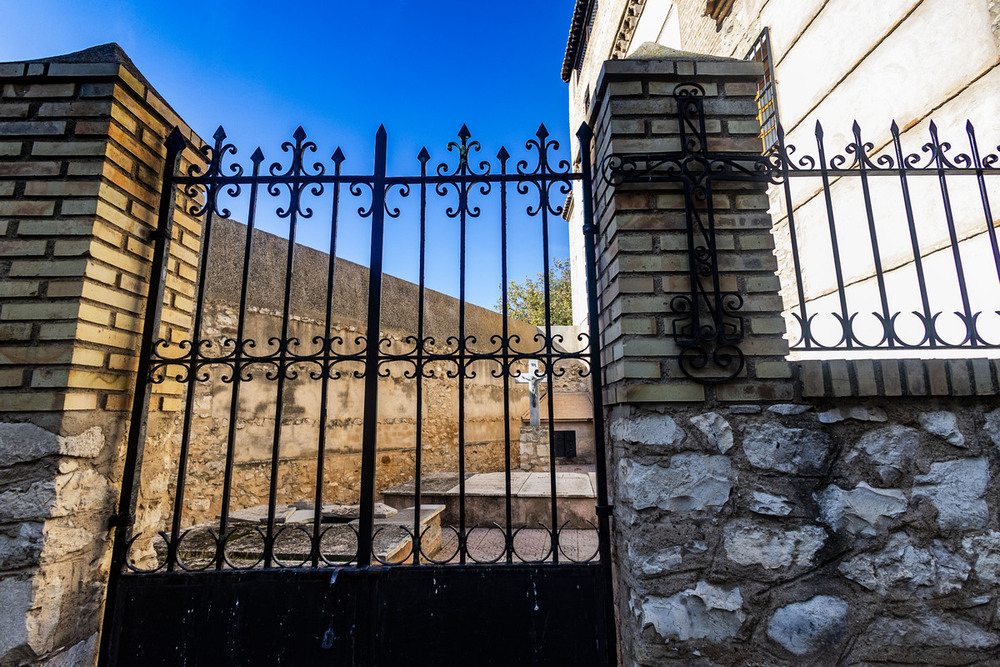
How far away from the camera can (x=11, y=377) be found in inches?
72.7

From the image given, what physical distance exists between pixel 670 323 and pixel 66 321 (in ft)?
8.25

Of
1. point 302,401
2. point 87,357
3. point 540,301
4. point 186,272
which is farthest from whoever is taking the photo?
point 540,301

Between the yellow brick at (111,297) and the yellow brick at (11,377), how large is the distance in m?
0.39

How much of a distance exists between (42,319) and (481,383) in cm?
863

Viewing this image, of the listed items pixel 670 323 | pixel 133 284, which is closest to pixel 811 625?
pixel 670 323

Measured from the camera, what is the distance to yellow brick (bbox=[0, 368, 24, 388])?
6.04 ft

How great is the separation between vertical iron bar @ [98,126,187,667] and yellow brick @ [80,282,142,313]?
59mm

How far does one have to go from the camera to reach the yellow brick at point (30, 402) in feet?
5.96

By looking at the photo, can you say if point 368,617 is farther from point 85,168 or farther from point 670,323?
point 85,168

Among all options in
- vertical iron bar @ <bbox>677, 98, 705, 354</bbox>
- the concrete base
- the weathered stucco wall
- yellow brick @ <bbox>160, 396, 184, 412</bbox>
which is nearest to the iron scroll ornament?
vertical iron bar @ <bbox>677, 98, 705, 354</bbox>

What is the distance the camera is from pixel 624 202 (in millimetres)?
2000

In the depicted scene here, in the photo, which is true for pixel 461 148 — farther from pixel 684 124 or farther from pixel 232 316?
pixel 232 316

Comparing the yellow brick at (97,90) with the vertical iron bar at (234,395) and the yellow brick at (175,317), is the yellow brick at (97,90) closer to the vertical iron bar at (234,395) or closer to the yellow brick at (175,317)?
the vertical iron bar at (234,395)

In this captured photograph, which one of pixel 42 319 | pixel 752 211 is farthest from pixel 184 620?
pixel 752 211
